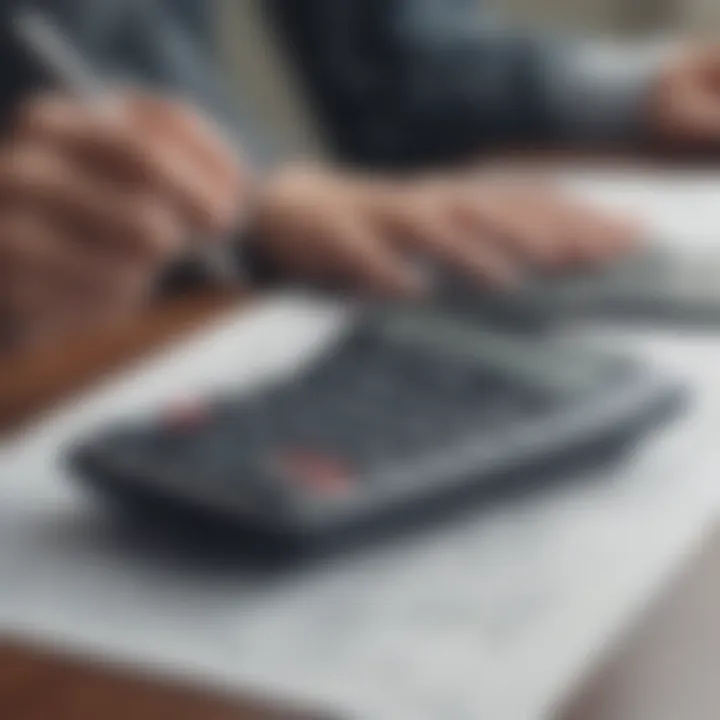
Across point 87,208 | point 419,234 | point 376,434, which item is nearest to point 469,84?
point 419,234

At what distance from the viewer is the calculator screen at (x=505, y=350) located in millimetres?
507

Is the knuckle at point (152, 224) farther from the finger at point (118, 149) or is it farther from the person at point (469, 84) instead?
the person at point (469, 84)

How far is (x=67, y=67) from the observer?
0.67 metres

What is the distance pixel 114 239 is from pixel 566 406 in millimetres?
212

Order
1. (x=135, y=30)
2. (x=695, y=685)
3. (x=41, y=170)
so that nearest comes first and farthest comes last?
1. (x=695, y=685)
2. (x=41, y=170)
3. (x=135, y=30)

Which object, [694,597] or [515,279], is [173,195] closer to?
[515,279]

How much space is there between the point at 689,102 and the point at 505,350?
49cm

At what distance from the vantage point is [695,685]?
0.36 meters

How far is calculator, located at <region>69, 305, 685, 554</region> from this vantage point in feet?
1.41

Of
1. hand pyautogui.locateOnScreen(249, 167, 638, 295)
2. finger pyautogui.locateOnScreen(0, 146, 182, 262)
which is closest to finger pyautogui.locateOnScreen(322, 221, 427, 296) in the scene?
hand pyautogui.locateOnScreen(249, 167, 638, 295)

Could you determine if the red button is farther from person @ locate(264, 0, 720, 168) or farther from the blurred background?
the blurred background

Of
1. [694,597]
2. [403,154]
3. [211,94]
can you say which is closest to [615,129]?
[403,154]

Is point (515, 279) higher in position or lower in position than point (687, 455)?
higher

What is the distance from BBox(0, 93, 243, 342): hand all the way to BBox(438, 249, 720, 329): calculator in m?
0.12
